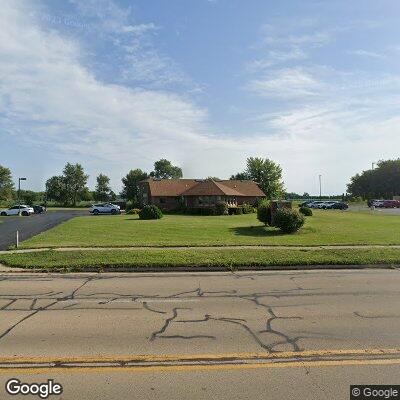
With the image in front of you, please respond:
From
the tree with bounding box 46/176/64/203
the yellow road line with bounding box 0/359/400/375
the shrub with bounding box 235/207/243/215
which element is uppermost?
the tree with bounding box 46/176/64/203

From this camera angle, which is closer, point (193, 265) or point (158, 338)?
point (158, 338)

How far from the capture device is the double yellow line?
5.12 metres

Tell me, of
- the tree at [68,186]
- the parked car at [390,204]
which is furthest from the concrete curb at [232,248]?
the tree at [68,186]

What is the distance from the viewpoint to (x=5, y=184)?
327 ft

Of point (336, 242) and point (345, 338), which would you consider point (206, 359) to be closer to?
point (345, 338)

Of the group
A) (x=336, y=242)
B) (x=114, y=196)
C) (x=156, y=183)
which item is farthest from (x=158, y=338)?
(x=114, y=196)

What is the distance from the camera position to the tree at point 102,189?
130 metres

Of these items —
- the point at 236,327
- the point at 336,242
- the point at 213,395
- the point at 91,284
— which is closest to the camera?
the point at 213,395

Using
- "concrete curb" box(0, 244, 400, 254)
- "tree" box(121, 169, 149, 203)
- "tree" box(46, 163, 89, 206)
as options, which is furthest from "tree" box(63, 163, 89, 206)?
"concrete curb" box(0, 244, 400, 254)

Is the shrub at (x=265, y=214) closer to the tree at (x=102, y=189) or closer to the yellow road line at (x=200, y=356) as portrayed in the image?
the yellow road line at (x=200, y=356)

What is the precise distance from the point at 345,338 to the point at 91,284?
671 cm

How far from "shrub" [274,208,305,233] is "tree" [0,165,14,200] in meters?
89.6

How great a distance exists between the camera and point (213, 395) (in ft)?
14.5

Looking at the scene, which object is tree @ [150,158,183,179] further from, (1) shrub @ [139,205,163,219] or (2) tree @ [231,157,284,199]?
(1) shrub @ [139,205,163,219]
